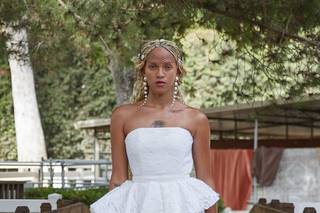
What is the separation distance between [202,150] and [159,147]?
0.74 ft

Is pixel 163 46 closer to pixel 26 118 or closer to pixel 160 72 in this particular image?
pixel 160 72

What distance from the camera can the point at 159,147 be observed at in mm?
3621

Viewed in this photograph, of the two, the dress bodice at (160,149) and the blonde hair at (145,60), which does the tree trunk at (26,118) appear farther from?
the dress bodice at (160,149)

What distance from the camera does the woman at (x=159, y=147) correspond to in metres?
3.63

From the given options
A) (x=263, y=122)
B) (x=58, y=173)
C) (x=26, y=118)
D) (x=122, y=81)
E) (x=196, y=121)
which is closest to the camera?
(x=196, y=121)

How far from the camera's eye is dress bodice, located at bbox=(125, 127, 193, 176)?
3.63m

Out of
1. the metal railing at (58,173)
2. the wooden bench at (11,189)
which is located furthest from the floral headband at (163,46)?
the metal railing at (58,173)

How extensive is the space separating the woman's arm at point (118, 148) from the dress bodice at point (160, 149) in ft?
0.25

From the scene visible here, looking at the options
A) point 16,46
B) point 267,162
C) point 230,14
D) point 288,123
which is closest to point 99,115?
point 288,123

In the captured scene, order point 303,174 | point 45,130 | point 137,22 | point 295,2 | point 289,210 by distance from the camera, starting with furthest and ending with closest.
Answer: point 45,130 → point 303,174 → point 137,22 → point 295,2 → point 289,210

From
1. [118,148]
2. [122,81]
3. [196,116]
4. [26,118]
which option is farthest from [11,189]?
[26,118]

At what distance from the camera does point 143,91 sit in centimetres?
379

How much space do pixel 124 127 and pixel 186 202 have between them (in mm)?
422

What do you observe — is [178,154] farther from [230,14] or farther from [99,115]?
[99,115]
